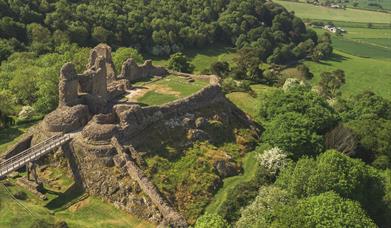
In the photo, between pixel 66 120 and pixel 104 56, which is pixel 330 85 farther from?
pixel 66 120

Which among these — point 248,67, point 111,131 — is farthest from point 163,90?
point 248,67

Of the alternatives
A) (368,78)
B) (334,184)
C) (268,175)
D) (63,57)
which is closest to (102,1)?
(63,57)

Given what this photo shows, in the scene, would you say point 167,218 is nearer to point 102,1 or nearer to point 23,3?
point 23,3

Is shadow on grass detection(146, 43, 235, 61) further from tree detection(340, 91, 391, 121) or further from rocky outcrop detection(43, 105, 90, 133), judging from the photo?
rocky outcrop detection(43, 105, 90, 133)

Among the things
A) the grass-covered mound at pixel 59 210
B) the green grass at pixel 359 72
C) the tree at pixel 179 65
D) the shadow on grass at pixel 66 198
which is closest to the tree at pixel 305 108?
the grass-covered mound at pixel 59 210

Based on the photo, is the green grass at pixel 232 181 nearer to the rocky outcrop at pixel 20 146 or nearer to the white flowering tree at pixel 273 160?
the white flowering tree at pixel 273 160

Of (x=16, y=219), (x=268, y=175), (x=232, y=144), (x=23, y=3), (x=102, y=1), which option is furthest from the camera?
(x=102, y=1)
